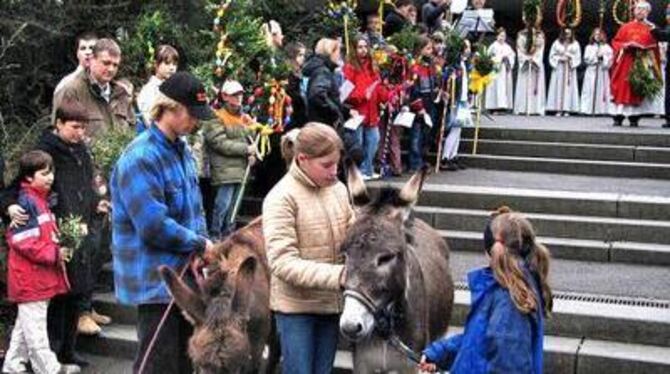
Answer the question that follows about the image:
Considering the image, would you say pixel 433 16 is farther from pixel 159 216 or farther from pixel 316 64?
pixel 159 216

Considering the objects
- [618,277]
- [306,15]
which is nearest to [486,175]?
[618,277]

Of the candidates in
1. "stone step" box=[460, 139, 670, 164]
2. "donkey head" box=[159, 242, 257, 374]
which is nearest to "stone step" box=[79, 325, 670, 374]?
"donkey head" box=[159, 242, 257, 374]

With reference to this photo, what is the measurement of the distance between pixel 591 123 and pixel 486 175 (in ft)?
16.7

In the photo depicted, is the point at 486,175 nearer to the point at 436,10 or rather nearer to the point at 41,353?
the point at 436,10

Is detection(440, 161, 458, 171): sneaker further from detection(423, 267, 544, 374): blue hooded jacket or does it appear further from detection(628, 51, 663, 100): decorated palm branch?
detection(423, 267, 544, 374): blue hooded jacket

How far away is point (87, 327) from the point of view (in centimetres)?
869

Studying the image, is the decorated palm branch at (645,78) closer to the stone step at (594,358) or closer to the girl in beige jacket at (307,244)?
the stone step at (594,358)

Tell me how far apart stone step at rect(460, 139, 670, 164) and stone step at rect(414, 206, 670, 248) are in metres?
3.27

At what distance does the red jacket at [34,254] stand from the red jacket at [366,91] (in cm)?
548

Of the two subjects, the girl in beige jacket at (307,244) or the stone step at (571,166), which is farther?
the stone step at (571,166)

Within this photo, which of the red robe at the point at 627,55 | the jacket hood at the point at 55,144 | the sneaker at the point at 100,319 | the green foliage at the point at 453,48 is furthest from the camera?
the red robe at the point at 627,55

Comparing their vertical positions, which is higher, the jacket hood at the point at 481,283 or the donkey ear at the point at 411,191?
the donkey ear at the point at 411,191

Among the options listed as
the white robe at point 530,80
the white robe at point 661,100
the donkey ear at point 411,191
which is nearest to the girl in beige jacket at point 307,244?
the donkey ear at point 411,191

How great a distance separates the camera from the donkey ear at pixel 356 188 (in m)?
5.25
